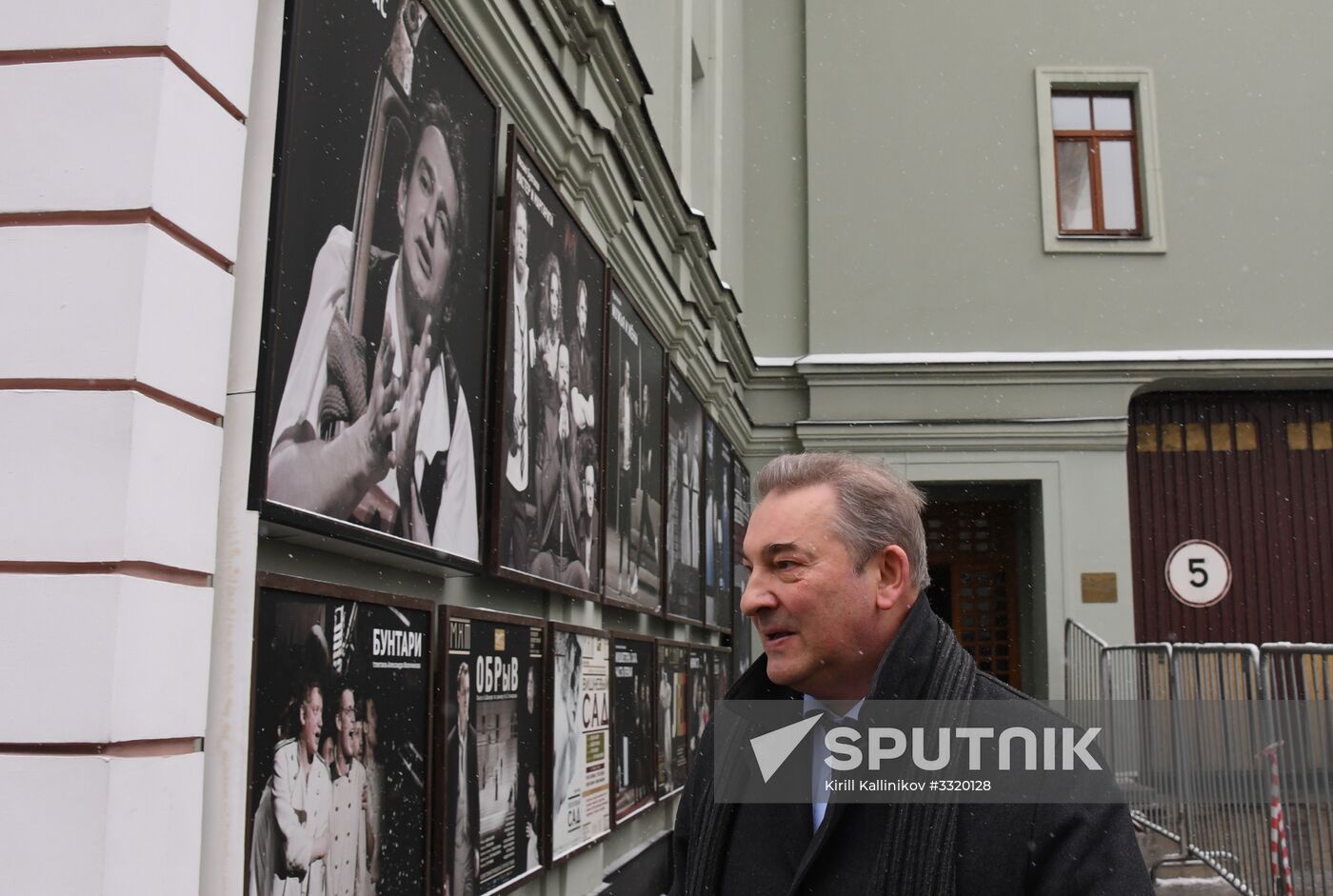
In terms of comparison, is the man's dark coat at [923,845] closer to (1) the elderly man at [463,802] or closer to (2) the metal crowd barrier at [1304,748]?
(1) the elderly man at [463,802]

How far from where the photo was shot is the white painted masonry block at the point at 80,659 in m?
2.35

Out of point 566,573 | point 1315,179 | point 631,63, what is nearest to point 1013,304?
point 1315,179

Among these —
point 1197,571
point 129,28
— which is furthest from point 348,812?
point 1197,571

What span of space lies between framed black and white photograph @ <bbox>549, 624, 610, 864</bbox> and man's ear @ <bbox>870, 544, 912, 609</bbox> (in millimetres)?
3145

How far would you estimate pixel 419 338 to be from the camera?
3721 mm

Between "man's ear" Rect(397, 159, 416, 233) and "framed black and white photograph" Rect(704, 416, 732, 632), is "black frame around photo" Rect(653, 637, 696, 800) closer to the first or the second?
"framed black and white photograph" Rect(704, 416, 732, 632)

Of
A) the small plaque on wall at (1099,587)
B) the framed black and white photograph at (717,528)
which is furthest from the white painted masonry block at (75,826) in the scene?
the small plaque on wall at (1099,587)

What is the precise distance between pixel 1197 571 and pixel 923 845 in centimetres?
1404

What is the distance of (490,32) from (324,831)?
297 cm

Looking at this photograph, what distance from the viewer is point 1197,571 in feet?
48.9

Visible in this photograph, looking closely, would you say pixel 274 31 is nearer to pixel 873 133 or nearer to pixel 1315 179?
pixel 873 133

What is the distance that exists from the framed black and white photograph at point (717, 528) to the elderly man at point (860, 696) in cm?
745

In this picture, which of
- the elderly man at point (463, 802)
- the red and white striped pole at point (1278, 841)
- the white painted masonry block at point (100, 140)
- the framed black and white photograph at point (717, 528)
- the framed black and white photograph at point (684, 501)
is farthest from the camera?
the framed black and white photograph at point (717, 528)

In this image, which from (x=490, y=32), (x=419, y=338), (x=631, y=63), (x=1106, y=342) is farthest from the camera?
(x=1106, y=342)
